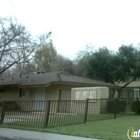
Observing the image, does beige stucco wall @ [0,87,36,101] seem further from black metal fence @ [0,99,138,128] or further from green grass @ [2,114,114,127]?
green grass @ [2,114,114,127]

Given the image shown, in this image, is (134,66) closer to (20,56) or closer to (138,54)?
(138,54)

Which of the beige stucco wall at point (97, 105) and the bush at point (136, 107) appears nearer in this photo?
the beige stucco wall at point (97, 105)

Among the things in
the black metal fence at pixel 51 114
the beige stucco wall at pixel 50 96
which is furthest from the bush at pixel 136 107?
the black metal fence at pixel 51 114

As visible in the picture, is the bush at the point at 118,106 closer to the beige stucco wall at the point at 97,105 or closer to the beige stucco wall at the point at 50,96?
the beige stucco wall at the point at 97,105

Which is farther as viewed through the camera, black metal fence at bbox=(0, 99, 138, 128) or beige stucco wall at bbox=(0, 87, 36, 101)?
beige stucco wall at bbox=(0, 87, 36, 101)

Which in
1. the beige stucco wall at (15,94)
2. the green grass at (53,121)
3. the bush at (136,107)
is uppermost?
the beige stucco wall at (15,94)

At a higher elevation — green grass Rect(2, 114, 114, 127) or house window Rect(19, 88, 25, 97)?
house window Rect(19, 88, 25, 97)

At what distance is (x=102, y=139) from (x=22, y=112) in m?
5.71

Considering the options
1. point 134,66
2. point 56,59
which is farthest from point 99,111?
point 56,59

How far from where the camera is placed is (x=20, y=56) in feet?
86.1

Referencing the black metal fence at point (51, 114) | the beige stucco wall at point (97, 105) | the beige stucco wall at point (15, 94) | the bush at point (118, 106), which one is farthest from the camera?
the beige stucco wall at point (15, 94)

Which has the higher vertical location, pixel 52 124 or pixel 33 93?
pixel 33 93

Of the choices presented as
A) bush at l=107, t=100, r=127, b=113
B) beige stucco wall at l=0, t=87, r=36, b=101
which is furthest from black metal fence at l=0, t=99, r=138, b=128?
beige stucco wall at l=0, t=87, r=36, b=101

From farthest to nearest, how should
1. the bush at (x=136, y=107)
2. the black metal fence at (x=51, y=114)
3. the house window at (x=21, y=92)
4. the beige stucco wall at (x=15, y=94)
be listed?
the house window at (x=21, y=92) → the beige stucco wall at (x=15, y=94) → the bush at (x=136, y=107) → the black metal fence at (x=51, y=114)
